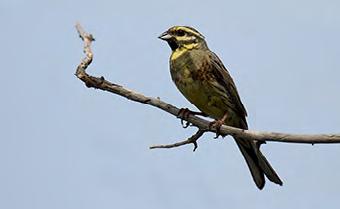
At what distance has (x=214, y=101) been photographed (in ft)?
27.0

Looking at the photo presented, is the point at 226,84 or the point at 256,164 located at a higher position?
the point at 226,84

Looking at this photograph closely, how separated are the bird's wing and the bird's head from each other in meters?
0.22

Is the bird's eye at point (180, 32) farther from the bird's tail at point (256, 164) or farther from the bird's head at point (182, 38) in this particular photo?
the bird's tail at point (256, 164)

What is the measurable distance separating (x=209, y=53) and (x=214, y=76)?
0.38 metres

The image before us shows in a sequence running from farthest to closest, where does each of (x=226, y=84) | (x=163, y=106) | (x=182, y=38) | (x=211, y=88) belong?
(x=182, y=38) < (x=226, y=84) < (x=211, y=88) < (x=163, y=106)

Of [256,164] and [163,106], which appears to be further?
[256,164]

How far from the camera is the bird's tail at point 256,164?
26.4ft

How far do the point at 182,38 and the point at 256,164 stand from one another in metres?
1.50

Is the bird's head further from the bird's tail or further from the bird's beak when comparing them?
the bird's tail

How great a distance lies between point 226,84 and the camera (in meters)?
8.38

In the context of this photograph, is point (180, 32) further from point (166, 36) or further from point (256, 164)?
point (256, 164)

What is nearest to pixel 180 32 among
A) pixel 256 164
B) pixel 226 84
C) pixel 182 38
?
pixel 182 38

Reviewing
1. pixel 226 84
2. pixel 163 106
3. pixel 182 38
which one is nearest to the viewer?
pixel 163 106

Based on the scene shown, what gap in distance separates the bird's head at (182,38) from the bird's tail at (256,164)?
3.66 ft
